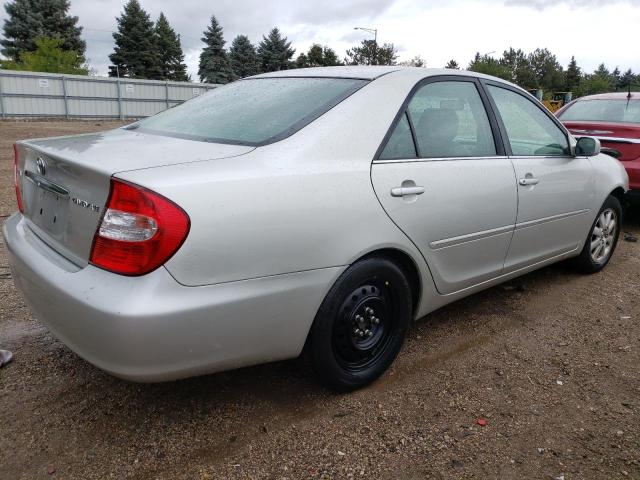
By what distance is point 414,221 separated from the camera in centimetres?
258

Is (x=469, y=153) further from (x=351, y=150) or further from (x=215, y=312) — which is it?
(x=215, y=312)

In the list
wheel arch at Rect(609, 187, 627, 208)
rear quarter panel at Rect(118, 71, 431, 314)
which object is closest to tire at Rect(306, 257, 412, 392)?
rear quarter panel at Rect(118, 71, 431, 314)

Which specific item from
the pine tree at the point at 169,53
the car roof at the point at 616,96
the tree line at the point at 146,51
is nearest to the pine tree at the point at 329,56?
the tree line at the point at 146,51

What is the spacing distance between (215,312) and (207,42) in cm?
5618

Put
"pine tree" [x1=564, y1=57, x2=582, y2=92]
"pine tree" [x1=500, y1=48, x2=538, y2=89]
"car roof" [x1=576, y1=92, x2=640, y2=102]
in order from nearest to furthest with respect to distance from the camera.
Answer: "car roof" [x1=576, y1=92, x2=640, y2=102]
"pine tree" [x1=500, y1=48, x2=538, y2=89]
"pine tree" [x1=564, y1=57, x2=582, y2=92]

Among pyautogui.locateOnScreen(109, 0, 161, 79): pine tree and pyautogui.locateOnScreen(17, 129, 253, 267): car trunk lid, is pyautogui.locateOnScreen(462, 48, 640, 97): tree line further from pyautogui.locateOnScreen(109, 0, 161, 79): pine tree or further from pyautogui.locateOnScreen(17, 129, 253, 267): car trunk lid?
pyautogui.locateOnScreen(17, 129, 253, 267): car trunk lid

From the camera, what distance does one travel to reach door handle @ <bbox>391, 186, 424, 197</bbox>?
2496 millimetres

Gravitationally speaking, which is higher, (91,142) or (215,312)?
(91,142)

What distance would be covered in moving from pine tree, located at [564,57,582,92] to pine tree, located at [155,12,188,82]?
56.8 meters

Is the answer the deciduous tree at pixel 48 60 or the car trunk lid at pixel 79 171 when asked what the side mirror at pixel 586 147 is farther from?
the deciduous tree at pixel 48 60

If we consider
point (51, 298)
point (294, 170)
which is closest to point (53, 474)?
point (51, 298)

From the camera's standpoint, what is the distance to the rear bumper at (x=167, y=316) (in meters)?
1.86

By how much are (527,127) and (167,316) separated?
2.77 m

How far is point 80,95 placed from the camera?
24734 mm
